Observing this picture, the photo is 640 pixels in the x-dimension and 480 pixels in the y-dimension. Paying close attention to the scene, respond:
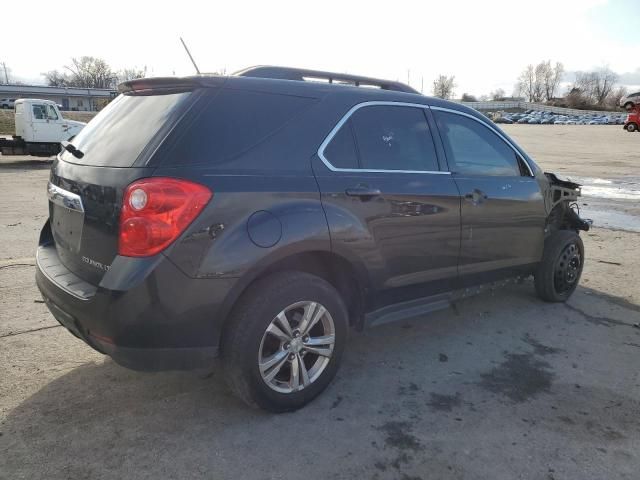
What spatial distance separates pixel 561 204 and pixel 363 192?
2885 mm

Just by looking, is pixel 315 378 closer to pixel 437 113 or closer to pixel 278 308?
pixel 278 308

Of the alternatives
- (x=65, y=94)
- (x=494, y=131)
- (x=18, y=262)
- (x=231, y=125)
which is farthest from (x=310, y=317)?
(x=65, y=94)

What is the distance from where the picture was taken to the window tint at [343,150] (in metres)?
3.13

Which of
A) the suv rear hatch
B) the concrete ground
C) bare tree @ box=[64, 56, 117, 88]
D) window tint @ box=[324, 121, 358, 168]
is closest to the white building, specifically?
bare tree @ box=[64, 56, 117, 88]

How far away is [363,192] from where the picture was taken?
3.16 metres

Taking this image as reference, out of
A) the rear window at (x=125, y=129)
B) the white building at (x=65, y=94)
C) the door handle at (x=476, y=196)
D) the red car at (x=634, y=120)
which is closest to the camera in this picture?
the rear window at (x=125, y=129)

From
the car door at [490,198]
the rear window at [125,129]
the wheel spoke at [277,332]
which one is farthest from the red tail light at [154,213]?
the car door at [490,198]

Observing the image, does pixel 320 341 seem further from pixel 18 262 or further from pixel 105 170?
pixel 18 262

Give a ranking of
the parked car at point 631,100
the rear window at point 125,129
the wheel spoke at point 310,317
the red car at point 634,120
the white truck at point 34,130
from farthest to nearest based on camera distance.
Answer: the red car at point 634,120
the parked car at point 631,100
the white truck at point 34,130
the wheel spoke at point 310,317
the rear window at point 125,129

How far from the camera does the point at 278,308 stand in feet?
9.23

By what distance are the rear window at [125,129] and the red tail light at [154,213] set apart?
231mm

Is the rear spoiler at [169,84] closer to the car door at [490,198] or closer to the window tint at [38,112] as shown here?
the car door at [490,198]

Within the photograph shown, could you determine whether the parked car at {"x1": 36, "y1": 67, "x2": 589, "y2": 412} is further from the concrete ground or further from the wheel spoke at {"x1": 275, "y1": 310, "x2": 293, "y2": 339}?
the concrete ground

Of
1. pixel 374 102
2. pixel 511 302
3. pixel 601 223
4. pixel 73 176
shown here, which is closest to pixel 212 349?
pixel 73 176
